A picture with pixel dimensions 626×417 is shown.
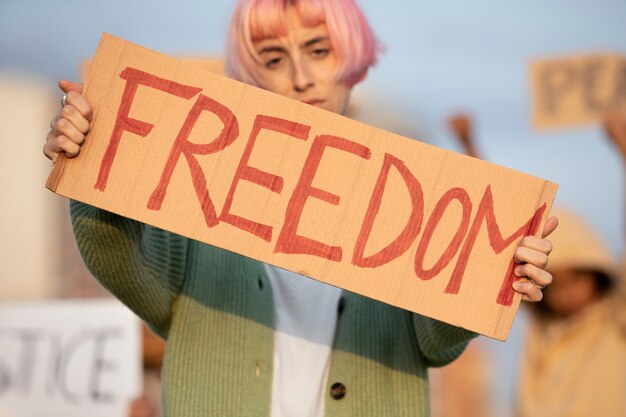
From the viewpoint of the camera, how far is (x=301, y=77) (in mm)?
2104

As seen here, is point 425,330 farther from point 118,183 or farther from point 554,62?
point 554,62

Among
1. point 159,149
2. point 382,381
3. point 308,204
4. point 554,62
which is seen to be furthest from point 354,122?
point 554,62

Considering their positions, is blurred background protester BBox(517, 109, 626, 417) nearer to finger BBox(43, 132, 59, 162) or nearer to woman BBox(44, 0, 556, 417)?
woman BBox(44, 0, 556, 417)

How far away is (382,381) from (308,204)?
379 millimetres

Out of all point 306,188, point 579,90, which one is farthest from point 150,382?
point 306,188

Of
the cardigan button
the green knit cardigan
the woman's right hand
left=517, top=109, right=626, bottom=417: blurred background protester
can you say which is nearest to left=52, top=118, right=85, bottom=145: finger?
the woman's right hand

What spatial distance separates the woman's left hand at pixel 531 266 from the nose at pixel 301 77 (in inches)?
20.5

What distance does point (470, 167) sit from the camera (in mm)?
1947

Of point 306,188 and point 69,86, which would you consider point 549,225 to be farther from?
point 69,86

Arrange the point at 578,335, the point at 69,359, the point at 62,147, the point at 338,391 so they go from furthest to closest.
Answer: the point at 578,335
the point at 69,359
the point at 338,391
the point at 62,147

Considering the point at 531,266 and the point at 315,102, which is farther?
the point at 315,102

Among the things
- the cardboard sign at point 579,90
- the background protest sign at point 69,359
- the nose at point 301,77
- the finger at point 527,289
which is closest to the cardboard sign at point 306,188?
the finger at point 527,289

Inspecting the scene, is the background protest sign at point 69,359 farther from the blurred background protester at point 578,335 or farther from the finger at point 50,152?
the finger at point 50,152

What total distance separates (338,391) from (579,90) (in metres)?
2.80
